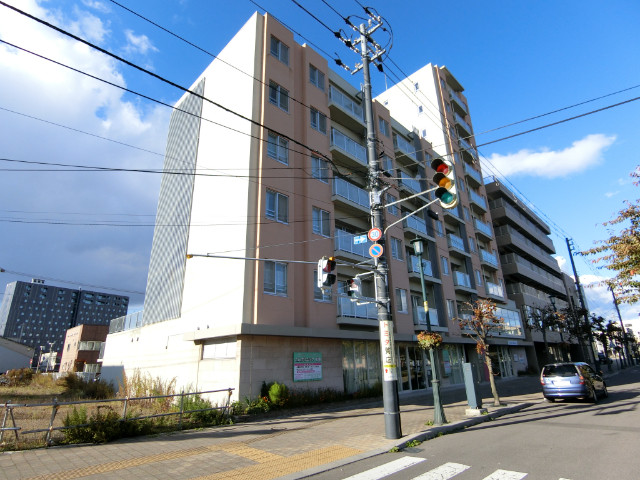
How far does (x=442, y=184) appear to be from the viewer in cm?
755

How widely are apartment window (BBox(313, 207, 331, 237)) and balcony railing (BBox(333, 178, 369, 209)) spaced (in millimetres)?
1646

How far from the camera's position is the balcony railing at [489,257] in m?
35.0

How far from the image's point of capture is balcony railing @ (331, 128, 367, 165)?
21812 millimetres

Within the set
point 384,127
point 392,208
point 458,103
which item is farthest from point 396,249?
point 458,103

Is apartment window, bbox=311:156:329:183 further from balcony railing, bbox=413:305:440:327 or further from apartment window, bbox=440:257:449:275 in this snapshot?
apartment window, bbox=440:257:449:275

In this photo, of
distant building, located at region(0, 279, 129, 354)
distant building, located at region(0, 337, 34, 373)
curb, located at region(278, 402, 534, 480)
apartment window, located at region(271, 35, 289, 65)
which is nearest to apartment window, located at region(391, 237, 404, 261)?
curb, located at region(278, 402, 534, 480)

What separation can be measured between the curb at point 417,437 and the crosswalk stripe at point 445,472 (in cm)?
148

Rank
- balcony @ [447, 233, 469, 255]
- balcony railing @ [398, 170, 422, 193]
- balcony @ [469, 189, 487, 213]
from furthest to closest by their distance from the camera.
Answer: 1. balcony @ [469, 189, 487, 213]
2. balcony @ [447, 233, 469, 255]
3. balcony railing @ [398, 170, 422, 193]

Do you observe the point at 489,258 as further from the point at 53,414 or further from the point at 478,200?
the point at 53,414

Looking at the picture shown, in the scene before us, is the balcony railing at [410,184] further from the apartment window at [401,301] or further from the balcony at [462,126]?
the balcony at [462,126]

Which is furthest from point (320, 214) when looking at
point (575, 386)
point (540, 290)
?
point (540, 290)

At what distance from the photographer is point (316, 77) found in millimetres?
22328

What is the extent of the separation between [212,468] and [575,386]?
13.9 m

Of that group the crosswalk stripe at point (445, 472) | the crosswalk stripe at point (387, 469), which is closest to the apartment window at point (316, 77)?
the crosswalk stripe at point (387, 469)
